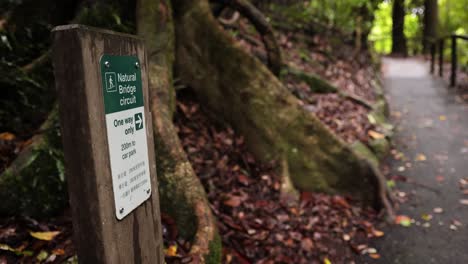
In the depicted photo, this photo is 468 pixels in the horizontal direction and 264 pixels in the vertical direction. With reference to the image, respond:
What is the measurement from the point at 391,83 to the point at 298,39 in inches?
165

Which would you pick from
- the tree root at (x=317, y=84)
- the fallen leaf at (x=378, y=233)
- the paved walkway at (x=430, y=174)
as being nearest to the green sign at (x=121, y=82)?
the paved walkway at (x=430, y=174)

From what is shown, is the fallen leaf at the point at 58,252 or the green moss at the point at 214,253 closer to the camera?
the fallen leaf at the point at 58,252

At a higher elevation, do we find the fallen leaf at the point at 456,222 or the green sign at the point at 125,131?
the green sign at the point at 125,131

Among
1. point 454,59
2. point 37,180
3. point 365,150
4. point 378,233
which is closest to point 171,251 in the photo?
point 37,180

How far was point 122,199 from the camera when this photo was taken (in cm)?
167

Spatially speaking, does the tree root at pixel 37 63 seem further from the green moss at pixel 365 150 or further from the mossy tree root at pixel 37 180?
the green moss at pixel 365 150

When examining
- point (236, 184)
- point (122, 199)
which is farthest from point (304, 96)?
point (122, 199)

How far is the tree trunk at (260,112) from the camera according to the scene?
4.87 metres

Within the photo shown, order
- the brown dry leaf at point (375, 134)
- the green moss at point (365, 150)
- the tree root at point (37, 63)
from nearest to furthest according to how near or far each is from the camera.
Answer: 1. the tree root at point (37, 63)
2. the green moss at point (365, 150)
3. the brown dry leaf at point (375, 134)

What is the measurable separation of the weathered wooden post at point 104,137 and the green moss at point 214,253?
115 centimetres

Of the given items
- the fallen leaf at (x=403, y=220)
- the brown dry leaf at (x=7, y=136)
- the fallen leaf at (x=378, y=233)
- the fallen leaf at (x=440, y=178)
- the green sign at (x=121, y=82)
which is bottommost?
the fallen leaf at (x=378, y=233)

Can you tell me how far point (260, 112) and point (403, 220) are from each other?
2176mm

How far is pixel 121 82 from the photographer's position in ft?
5.45

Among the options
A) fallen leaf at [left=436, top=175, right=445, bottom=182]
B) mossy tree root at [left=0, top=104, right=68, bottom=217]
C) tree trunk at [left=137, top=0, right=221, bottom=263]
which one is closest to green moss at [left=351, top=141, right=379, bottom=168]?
fallen leaf at [left=436, top=175, right=445, bottom=182]
